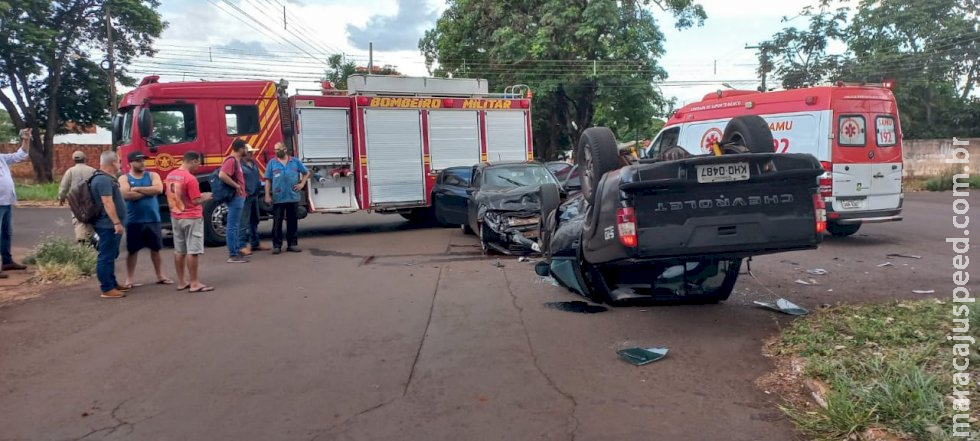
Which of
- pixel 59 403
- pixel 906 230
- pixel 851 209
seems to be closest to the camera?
pixel 59 403

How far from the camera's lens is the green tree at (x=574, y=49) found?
83.4 feet

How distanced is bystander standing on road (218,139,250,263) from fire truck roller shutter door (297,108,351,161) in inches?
108

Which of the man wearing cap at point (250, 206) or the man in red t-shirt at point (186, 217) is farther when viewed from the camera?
the man wearing cap at point (250, 206)

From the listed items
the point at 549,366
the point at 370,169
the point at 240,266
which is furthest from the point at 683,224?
the point at 370,169

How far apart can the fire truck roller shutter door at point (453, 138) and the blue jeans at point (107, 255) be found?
313 inches

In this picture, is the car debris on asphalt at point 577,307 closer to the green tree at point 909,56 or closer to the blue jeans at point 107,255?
the blue jeans at point 107,255

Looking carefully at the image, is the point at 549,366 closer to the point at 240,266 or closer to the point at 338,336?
the point at 338,336

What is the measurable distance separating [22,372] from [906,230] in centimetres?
1415

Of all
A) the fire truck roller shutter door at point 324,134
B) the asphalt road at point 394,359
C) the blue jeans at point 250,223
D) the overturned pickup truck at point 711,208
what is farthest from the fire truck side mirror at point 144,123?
the overturned pickup truck at point 711,208

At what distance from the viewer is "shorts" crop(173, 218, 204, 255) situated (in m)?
7.88

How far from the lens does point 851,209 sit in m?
11.0

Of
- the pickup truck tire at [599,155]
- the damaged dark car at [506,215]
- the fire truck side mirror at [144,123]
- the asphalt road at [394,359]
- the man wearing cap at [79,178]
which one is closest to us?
the asphalt road at [394,359]

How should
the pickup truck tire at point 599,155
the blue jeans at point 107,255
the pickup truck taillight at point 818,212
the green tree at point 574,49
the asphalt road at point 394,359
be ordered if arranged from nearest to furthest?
the asphalt road at point 394,359 → the pickup truck taillight at point 818,212 → the pickup truck tire at point 599,155 → the blue jeans at point 107,255 → the green tree at point 574,49

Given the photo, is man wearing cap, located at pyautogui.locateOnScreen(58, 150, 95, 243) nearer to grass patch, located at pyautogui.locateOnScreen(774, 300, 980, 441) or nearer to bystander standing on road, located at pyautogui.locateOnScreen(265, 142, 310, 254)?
bystander standing on road, located at pyautogui.locateOnScreen(265, 142, 310, 254)
